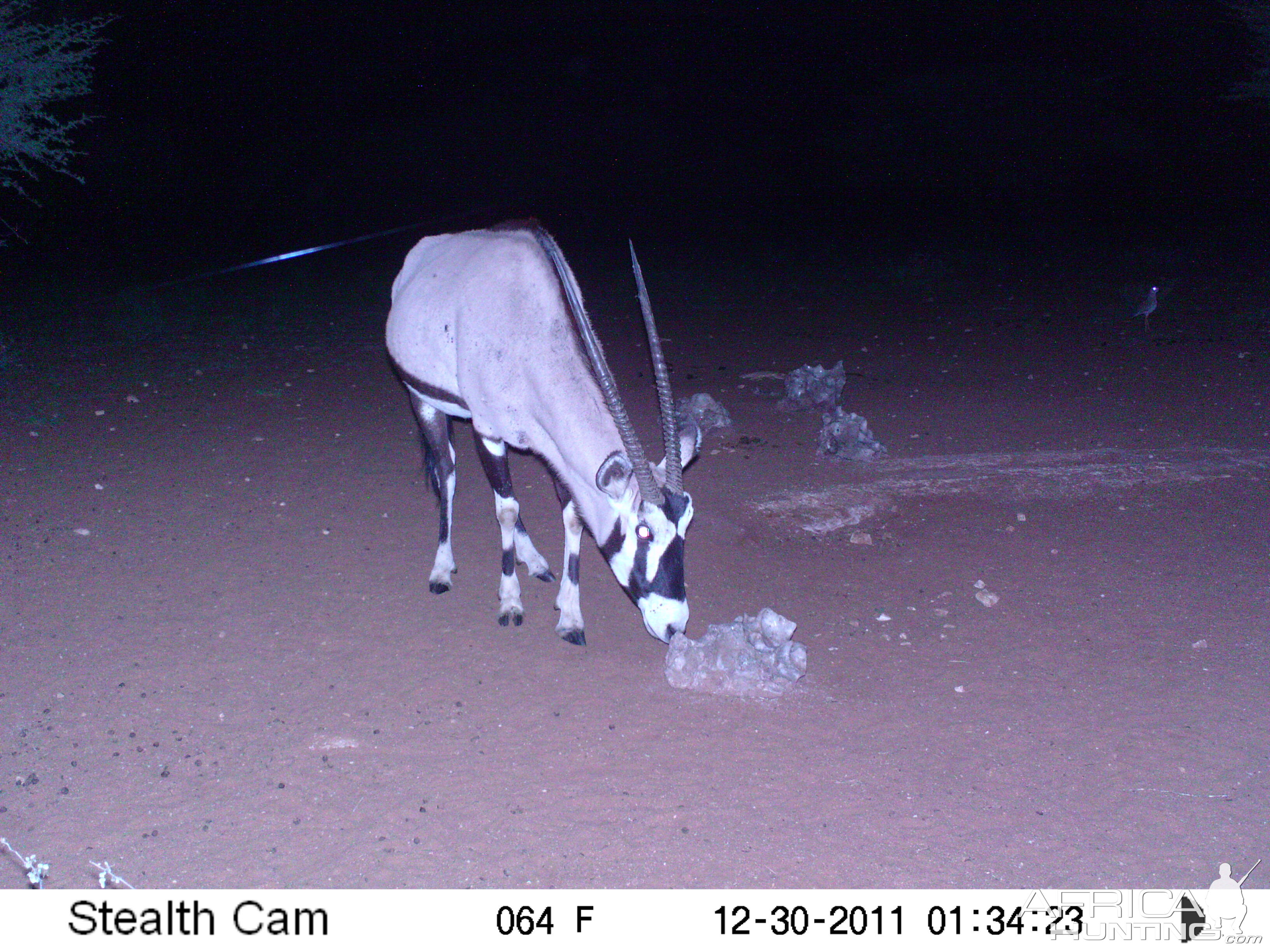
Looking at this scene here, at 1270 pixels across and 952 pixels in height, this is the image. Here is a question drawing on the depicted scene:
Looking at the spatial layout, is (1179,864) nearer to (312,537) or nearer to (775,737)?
(775,737)

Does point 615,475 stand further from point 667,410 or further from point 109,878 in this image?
point 109,878

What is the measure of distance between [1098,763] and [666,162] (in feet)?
92.0

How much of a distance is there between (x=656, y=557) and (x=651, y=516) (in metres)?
0.19

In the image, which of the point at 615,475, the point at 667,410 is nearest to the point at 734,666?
the point at 615,475

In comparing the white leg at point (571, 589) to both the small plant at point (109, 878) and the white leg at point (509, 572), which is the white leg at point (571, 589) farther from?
the small plant at point (109, 878)

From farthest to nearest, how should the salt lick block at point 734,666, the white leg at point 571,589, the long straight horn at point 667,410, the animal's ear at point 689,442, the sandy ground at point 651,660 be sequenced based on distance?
the white leg at point 571,589 < the animal's ear at point 689,442 < the salt lick block at point 734,666 < the long straight horn at point 667,410 < the sandy ground at point 651,660

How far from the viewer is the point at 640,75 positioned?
38.4m

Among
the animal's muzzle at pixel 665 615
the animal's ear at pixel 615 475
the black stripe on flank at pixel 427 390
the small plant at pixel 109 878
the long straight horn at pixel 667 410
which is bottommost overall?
the small plant at pixel 109 878

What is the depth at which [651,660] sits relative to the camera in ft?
17.2

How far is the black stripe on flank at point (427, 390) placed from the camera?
5.93 m

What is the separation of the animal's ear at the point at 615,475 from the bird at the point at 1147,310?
8917 mm

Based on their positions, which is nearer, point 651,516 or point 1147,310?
point 651,516

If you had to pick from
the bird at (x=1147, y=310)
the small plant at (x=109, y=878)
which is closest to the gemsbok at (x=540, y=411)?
the small plant at (x=109, y=878)

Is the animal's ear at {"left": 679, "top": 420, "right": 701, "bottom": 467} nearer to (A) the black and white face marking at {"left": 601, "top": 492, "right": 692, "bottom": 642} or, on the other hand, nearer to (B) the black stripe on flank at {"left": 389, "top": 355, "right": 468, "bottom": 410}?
(A) the black and white face marking at {"left": 601, "top": 492, "right": 692, "bottom": 642}
